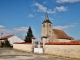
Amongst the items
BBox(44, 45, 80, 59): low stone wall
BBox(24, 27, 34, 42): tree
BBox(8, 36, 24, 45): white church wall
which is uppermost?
BBox(24, 27, 34, 42): tree

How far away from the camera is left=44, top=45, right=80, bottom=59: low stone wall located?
1936 cm

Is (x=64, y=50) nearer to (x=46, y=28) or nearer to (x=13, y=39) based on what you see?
(x=13, y=39)

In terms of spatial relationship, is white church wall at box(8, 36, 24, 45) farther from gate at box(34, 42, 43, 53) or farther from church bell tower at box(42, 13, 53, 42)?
gate at box(34, 42, 43, 53)

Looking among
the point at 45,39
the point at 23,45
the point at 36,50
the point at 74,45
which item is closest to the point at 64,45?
the point at 74,45

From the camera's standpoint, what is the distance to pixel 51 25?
196ft

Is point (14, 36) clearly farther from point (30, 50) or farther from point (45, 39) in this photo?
point (45, 39)

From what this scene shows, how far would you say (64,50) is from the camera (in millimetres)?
21719

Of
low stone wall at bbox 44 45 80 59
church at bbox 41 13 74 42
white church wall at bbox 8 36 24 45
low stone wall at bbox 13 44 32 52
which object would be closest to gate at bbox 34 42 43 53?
low stone wall at bbox 13 44 32 52

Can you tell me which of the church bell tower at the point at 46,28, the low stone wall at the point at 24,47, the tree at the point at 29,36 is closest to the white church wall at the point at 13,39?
the tree at the point at 29,36

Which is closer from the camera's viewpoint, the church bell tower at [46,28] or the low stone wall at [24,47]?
the low stone wall at [24,47]

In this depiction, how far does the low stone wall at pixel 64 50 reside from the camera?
63.5ft

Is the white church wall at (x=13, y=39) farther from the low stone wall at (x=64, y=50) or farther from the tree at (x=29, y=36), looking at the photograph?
the low stone wall at (x=64, y=50)

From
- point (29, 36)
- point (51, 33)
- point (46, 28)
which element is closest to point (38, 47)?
point (51, 33)

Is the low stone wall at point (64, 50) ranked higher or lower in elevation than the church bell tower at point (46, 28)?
lower
